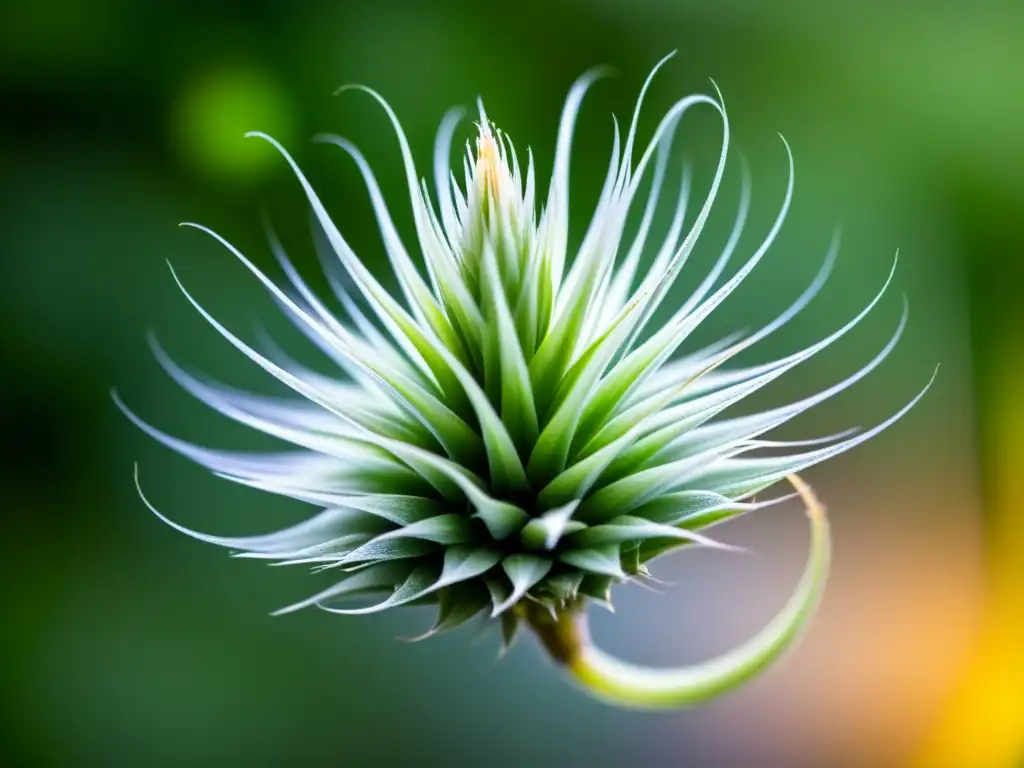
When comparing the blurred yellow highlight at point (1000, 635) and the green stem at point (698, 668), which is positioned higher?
the blurred yellow highlight at point (1000, 635)

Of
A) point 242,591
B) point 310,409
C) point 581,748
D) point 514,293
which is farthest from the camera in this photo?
point 242,591

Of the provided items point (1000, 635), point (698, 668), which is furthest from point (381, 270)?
point (1000, 635)

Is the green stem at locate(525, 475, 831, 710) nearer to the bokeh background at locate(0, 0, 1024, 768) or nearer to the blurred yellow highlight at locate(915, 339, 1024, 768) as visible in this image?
the bokeh background at locate(0, 0, 1024, 768)

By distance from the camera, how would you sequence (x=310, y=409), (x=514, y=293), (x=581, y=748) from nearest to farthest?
(x=514, y=293) → (x=310, y=409) → (x=581, y=748)

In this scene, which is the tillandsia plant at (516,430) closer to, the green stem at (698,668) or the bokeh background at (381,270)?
the green stem at (698,668)

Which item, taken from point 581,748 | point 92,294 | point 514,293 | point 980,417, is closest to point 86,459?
point 92,294

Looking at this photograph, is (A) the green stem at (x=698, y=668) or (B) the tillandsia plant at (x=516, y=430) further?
(A) the green stem at (x=698, y=668)

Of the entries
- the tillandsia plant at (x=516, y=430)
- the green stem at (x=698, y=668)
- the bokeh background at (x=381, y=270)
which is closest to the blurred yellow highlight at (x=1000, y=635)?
the bokeh background at (x=381, y=270)

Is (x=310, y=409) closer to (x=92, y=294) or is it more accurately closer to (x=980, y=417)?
(x=92, y=294)
